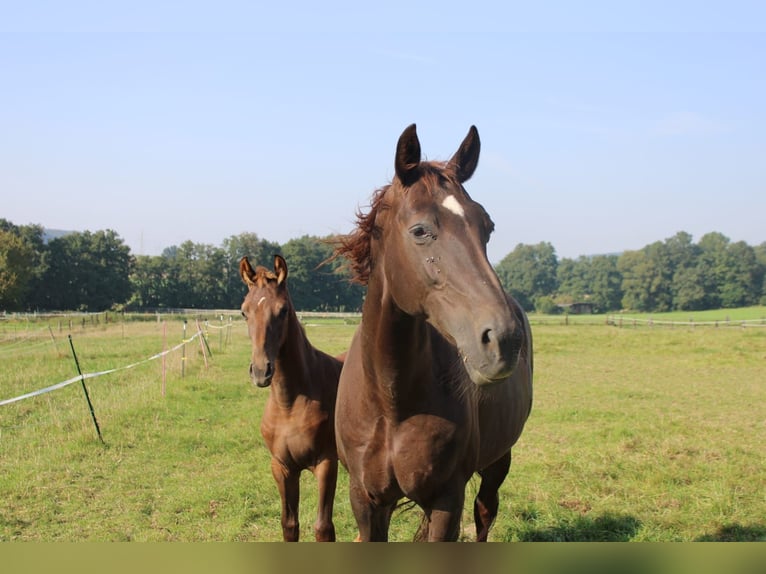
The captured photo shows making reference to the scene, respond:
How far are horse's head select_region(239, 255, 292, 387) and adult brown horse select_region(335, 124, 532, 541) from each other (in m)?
1.53

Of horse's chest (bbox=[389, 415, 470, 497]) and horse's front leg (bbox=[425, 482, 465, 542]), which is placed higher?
horse's chest (bbox=[389, 415, 470, 497])

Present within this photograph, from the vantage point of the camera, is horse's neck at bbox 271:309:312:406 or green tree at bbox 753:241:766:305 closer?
horse's neck at bbox 271:309:312:406

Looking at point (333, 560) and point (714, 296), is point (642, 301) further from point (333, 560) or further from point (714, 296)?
point (333, 560)

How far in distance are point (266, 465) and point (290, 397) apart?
2824 mm

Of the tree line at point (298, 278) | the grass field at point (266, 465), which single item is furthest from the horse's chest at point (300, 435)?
the tree line at point (298, 278)

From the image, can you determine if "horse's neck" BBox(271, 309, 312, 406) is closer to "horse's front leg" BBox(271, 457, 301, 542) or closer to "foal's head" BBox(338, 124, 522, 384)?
"horse's front leg" BBox(271, 457, 301, 542)

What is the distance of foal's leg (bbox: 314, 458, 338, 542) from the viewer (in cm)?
436

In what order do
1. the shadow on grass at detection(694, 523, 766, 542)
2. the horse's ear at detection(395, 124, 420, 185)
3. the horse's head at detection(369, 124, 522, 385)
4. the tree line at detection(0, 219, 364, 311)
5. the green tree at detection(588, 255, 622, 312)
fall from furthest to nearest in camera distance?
the green tree at detection(588, 255, 622, 312) < the tree line at detection(0, 219, 364, 311) < the shadow on grass at detection(694, 523, 766, 542) < the horse's ear at detection(395, 124, 420, 185) < the horse's head at detection(369, 124, 522, 385)

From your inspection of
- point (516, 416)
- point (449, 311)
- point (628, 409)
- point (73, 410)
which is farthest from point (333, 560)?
point (628, 409)

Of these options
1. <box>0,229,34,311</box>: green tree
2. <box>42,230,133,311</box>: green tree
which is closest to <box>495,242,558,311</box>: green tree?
<box>42,230,133,311</box>: green tree

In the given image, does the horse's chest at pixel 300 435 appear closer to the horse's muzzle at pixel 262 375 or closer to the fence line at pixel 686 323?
the horse's muzzle at pixel 262 375

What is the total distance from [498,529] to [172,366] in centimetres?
1119

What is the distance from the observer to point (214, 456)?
7691mm

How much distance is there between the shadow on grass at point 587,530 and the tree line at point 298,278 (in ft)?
98.2
